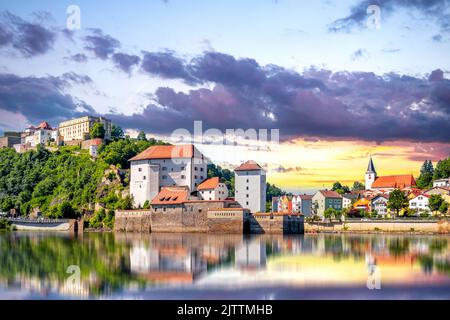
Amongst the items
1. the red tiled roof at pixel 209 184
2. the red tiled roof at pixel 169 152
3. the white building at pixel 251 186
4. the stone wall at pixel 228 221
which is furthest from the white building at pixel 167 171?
the stone wall at pixel 228 221

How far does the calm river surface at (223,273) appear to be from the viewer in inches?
789

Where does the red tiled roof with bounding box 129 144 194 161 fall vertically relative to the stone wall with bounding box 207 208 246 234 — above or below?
above

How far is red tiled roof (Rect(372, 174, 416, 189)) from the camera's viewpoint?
90875mm

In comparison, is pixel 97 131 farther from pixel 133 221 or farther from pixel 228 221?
pixel 228 221

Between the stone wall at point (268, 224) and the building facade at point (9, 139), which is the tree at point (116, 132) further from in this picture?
the stone wall at point (268, 224)

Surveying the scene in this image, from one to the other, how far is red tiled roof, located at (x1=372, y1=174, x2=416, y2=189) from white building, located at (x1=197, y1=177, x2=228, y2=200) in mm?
38982

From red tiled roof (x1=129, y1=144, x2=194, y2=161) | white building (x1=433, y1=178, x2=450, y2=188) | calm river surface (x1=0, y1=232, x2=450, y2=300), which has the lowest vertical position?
calm river surface (x1=0, y1=232, x2=450, y2=300)

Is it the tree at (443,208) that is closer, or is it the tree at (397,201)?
the tree at (443,208)

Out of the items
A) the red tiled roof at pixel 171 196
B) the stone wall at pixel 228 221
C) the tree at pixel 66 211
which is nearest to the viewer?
the stone wall at pixel 228 221

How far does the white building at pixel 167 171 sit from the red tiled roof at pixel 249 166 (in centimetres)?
599

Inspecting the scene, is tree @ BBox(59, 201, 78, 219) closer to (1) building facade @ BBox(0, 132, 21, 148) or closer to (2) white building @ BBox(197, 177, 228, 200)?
(2) white building @ BBox(197, 177, 228, 200)

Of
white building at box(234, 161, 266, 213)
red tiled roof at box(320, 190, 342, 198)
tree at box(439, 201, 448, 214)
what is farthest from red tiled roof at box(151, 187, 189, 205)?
red tiled roof at box(320, 190, 342, 198)

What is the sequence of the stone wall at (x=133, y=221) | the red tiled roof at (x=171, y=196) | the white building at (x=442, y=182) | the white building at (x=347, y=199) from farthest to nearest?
the white building at (x=347, y=199) < the white building at (x=442, y=182) < the stone wall at (x=133, y=221) < the red tiled roof at (x=171, y=196)

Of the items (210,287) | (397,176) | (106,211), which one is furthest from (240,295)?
(397,176)
